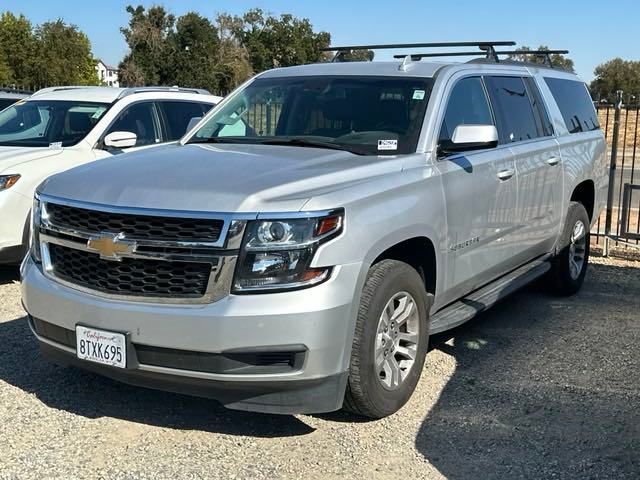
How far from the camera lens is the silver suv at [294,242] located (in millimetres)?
3506

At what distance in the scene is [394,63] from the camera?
17.7 ft

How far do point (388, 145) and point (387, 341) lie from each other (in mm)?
1217

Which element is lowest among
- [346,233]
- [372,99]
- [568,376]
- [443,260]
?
[568,376]

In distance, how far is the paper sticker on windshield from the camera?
4.57 meters

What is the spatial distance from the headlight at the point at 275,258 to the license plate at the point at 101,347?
0.66 meters

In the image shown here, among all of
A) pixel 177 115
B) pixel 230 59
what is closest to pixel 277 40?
pixel 230 59

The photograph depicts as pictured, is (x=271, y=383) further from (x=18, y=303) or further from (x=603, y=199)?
(x=603, y=199)

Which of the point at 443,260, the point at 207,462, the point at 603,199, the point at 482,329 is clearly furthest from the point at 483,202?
the point at 603,199

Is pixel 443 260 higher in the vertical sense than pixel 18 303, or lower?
higher

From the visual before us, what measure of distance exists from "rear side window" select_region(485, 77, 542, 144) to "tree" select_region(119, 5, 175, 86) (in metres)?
53.8

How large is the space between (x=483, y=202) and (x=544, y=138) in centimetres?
150

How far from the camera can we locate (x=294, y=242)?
11.5 feet

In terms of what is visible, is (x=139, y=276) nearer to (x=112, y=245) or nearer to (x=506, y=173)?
(x=112, y=245)

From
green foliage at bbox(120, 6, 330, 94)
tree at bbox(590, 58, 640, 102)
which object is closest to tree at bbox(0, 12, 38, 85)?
green foliage at bbox(120, 6, 330, 94)
